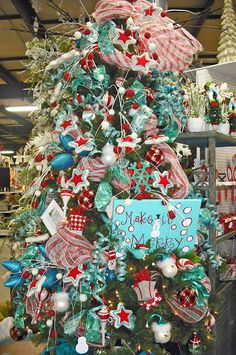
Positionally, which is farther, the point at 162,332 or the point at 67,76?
the point at 67,76

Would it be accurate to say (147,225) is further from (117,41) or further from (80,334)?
(117,41)

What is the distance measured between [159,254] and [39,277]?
0.49 metres

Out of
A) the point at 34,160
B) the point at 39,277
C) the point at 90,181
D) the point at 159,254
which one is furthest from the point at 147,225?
the point at 34,160

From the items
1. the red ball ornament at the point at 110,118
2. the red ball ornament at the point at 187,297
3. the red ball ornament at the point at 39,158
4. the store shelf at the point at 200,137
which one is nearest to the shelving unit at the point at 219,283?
the store shelf at the point at 200,137

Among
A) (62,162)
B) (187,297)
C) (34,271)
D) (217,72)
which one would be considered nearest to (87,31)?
(62,162)

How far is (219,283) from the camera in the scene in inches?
107

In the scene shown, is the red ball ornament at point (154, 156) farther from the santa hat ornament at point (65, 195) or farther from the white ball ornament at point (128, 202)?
the santa hat ornament at point (65, 195)

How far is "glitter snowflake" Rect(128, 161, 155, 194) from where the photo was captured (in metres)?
1.60

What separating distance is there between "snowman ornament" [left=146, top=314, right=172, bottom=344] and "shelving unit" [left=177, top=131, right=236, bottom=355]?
1.45 ft

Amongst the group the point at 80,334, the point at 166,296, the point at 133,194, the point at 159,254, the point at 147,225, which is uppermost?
the point at 133,194

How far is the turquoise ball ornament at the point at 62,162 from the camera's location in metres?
1.63

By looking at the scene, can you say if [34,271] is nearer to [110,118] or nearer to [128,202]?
[128,202]

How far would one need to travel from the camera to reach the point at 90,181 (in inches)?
64.7

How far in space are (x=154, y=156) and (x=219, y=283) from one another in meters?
1.45
